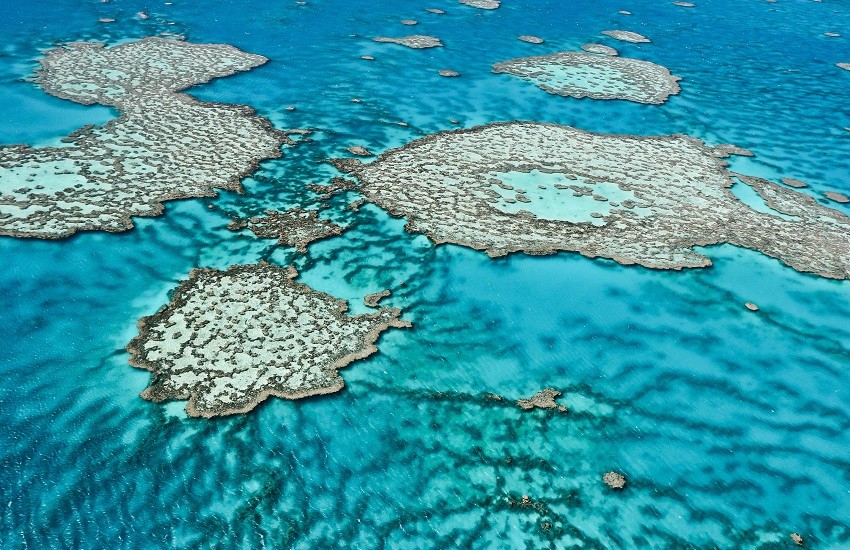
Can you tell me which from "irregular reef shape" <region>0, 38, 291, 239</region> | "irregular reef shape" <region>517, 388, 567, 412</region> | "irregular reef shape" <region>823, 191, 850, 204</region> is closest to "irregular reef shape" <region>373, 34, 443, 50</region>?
"irregular reef shape" <region>0, 38, 291, 239</region>

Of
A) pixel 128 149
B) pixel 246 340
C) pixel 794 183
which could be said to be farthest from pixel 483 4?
pixel 246 340

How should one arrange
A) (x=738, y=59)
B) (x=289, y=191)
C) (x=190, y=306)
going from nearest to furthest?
(x=190, y=306)
(x=289, y=191)
(x=738, y=59)

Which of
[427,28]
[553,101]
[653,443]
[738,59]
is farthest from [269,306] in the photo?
[738,59]

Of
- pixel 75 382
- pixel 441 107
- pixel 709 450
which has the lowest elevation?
pixel 709 450

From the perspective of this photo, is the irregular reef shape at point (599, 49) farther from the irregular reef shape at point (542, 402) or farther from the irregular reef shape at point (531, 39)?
the irregular reef shape at point (542, 402)

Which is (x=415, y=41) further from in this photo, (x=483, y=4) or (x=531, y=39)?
(x=483, y=4)

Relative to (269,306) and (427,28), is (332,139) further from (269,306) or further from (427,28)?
(427,28)

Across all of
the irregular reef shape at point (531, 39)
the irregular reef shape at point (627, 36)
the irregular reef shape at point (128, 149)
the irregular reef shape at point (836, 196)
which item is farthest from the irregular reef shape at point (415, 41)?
the irregular reef shape at point (836, 196)

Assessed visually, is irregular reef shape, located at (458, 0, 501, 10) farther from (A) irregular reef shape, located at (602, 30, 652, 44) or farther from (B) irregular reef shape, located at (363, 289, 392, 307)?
(B) irregular reef shape, located at (363, 289, 392, 307)
